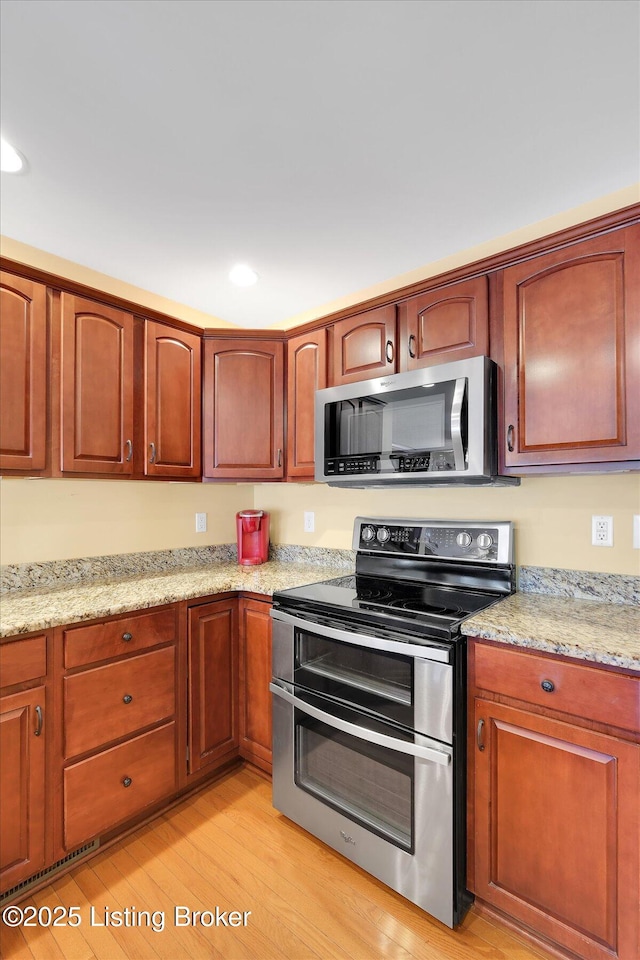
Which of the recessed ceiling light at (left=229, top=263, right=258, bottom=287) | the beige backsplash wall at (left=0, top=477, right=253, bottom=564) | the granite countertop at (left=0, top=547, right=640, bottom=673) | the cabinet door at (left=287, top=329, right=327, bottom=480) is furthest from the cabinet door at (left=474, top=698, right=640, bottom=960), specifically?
the recessed ceiling light at (left=229, top=263, right=258, bottom=287)

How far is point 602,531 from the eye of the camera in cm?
176

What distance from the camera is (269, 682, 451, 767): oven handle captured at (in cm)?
143

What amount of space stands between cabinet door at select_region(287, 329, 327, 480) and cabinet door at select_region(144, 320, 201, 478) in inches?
19.3

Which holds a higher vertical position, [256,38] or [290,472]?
[256,38]

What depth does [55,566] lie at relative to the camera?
6.96 ft

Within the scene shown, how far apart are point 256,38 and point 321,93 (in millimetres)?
226

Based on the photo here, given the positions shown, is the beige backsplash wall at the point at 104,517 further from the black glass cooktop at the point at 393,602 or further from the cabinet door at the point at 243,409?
the black glass cooktop at the point at 393,602

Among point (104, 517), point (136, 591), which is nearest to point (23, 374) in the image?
point (104, 517)

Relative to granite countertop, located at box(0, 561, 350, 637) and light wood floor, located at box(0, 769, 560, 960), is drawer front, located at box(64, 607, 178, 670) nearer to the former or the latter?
granite countertop, located at box(0, 561, 350, 637)

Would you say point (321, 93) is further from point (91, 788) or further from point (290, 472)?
point (91, 788)

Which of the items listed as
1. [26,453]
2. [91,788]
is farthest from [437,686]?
[26,453]

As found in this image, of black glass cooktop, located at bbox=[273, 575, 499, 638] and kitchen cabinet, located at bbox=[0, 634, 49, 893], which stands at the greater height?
black glass cooktop, located at bbox=[273, 575, 499, 638]

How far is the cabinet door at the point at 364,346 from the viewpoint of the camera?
2.07 meters

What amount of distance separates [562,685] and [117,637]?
1.53 m
